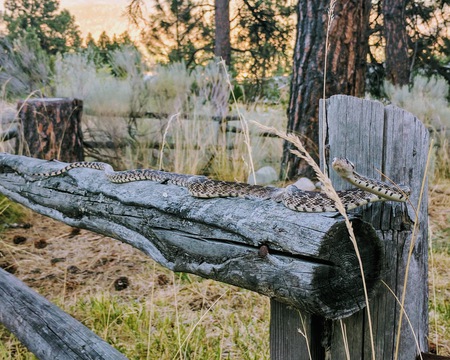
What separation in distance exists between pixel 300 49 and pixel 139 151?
8.95 ft

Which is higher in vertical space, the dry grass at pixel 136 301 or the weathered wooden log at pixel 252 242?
the weathered wooden log at pixel 252 242

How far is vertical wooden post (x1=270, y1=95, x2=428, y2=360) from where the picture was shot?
5.42ft

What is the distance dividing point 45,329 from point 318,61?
4.32 metres

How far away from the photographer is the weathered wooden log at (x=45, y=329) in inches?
82.7

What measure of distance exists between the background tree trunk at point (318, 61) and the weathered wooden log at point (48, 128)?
265 cm

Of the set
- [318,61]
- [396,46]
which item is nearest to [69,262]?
[318,61]

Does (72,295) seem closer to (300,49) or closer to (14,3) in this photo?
(300,49)

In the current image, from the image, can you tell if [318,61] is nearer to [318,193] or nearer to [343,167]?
[318,193]

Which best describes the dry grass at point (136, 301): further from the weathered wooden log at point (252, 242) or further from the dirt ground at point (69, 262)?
the weathered wooden log at point (252, 242)

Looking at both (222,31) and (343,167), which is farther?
(222,31)

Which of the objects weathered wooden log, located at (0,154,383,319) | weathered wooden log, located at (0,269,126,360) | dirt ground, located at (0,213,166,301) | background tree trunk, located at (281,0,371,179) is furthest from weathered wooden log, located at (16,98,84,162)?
weathered wooden log, located at (0,154,383,319)

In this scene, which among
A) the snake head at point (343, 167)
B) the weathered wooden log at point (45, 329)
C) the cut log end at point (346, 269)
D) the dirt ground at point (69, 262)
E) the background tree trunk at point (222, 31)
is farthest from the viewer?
the background tree trunk at point (222, 31)

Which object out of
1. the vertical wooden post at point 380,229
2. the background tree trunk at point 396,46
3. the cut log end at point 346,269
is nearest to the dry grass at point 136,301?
the vertical wooden post at point 380,229

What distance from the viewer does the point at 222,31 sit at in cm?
1345
